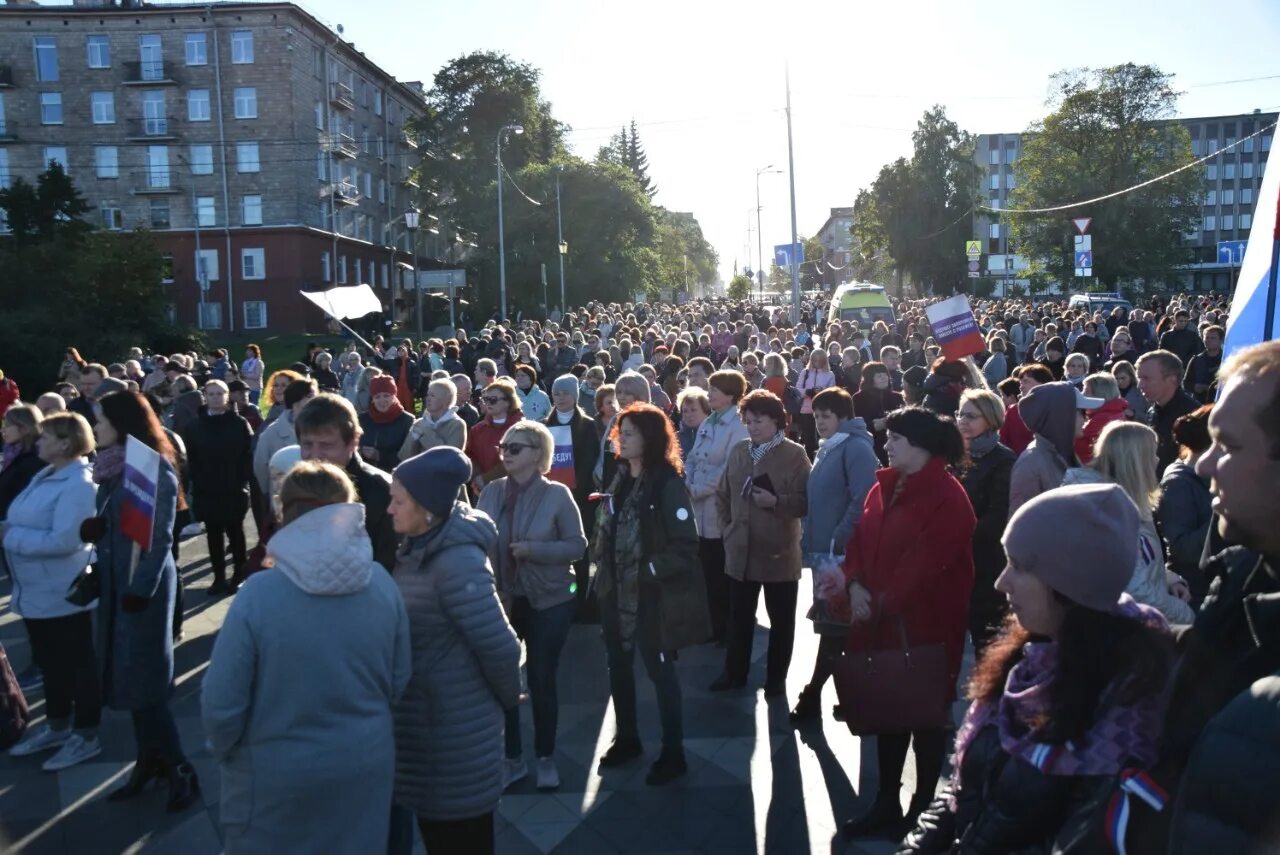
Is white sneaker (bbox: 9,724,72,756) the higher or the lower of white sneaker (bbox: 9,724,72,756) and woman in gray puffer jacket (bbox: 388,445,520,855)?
the lower

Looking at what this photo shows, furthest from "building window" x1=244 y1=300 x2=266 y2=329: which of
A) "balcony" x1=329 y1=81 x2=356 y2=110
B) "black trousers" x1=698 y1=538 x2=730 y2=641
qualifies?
"black trousers" x1=698 y1=538 x2=730 y2=641

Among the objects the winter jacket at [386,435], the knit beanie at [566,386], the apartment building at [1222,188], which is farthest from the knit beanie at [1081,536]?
the apartment building at [1222,188]

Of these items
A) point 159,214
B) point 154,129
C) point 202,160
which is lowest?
point 159,214

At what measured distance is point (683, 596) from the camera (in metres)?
5.59

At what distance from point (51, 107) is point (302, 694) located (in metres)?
66.0

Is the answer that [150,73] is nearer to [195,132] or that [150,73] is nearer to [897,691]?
[195,132]

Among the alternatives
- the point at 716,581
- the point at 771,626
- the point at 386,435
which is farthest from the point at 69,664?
the point at 716,581

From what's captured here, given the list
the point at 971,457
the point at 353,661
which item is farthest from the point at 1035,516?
the point at 971,457

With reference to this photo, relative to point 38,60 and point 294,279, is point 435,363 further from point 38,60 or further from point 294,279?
point 38,60

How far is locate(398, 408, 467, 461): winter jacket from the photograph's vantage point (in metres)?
8.38

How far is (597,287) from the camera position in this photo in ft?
203

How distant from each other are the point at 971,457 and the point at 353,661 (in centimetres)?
429

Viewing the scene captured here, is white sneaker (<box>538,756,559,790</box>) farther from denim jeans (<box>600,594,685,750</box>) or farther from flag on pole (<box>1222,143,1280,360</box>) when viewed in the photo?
flag on pole (<box>1222,143,1280,360</box>)

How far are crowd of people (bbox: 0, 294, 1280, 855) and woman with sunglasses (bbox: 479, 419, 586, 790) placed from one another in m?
0.02
